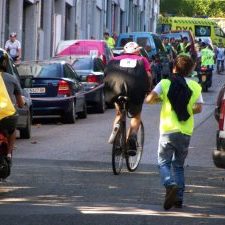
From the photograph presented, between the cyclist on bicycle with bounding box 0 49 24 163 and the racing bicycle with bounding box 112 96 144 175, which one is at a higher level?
the cyclist on bicycle with bounding box 0 49 24 163

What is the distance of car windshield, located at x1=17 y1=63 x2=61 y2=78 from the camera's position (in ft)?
72.0

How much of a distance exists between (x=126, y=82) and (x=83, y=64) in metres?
13.0

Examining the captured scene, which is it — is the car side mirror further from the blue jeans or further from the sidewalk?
the blue jeans

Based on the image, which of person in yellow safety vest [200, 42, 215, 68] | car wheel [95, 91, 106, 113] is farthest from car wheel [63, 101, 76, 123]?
person in yellow safety vest [200, 42, 215, 68]

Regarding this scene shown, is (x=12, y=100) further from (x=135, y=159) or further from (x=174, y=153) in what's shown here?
(x=135, y=159)

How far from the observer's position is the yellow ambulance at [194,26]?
64.6m

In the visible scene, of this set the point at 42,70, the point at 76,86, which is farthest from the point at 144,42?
the point at 42,70

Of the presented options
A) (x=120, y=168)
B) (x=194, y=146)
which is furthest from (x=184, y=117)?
(x=194, y=146)

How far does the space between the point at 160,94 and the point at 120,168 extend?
289 centimetres

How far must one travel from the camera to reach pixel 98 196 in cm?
→ 1077

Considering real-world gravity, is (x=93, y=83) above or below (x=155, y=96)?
below

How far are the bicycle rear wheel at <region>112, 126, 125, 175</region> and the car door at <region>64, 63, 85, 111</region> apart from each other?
873 centimetres

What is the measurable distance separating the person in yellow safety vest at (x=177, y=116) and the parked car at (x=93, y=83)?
47.2 ft

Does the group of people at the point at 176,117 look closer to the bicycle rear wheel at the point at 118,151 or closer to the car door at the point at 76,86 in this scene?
the bicycle rear wheel at the point at 118,151
